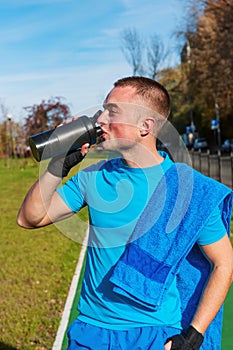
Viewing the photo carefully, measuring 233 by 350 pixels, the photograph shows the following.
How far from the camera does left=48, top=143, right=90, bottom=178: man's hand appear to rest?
8.76 ft

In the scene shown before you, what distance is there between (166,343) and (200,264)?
431 mm

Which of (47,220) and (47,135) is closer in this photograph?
(47,135)

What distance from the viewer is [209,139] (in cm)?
6688

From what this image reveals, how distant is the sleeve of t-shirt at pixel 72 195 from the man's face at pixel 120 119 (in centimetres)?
33

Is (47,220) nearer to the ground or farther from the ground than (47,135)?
nearer to the ground

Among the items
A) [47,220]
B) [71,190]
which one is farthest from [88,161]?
[47,220]

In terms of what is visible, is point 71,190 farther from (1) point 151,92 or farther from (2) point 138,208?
(1) point 151,92

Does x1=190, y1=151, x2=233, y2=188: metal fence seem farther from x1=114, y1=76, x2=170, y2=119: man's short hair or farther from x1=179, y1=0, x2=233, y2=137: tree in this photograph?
x1=114, y1=76, x2=170, y2=119: man's short hair

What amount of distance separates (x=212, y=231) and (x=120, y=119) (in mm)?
699

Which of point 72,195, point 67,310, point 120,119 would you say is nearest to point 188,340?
point 72,195

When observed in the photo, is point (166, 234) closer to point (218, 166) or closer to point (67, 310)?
point (67, 310)

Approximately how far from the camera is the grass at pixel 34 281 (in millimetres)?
6246

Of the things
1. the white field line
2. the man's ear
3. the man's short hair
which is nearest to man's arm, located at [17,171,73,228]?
the man's ear

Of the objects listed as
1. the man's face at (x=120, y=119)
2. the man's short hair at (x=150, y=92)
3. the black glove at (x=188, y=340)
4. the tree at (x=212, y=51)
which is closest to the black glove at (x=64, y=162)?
the man's face at (x=120, y=119)
